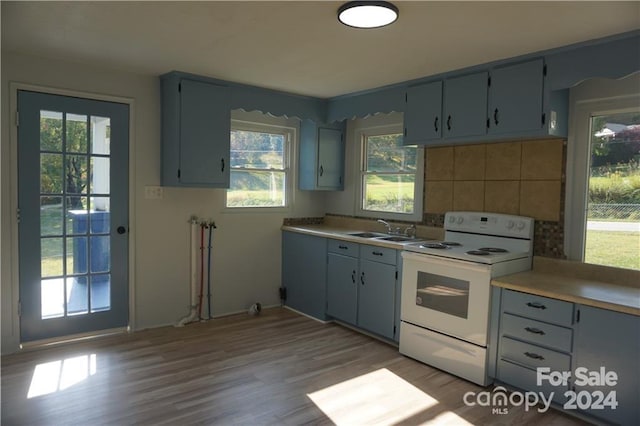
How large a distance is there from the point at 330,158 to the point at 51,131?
8.44ft

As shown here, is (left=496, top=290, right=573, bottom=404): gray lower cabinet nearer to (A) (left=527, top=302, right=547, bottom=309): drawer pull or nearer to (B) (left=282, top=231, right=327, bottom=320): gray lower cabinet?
(A) (left=527, top=302, right=547, bottom=309): drawer pull

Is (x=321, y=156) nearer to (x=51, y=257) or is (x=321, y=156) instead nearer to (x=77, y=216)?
(x=77, y=216)

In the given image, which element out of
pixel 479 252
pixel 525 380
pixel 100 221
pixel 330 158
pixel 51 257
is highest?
pixel 330 158

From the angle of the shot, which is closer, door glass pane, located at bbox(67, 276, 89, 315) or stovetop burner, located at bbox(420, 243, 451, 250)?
stovetop burner, located at bbox(420, 243, 451, 250)

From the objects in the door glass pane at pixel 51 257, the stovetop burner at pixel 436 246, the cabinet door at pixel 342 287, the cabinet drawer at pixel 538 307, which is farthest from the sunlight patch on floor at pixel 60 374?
the cabinet drawer at pixel 538 307

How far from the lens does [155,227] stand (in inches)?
154

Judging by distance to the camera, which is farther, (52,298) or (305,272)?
(305,272)

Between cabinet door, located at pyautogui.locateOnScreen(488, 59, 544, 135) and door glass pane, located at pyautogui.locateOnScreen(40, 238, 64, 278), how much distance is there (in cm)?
338

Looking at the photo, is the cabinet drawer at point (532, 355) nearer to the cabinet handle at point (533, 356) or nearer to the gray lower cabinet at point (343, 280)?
the cabinet handle at point (533, 356)

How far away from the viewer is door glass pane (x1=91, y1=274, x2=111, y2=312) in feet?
12.0

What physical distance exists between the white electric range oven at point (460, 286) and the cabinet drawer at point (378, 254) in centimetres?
16

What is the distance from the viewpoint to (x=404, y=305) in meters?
3.42

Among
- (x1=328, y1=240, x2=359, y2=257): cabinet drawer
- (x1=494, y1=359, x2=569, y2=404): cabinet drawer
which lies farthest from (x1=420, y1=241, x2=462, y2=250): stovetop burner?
(x1=494, y1=359, x2=569, y2=404): cabinet drawer

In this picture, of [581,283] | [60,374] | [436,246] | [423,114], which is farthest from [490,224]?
[60,374]
